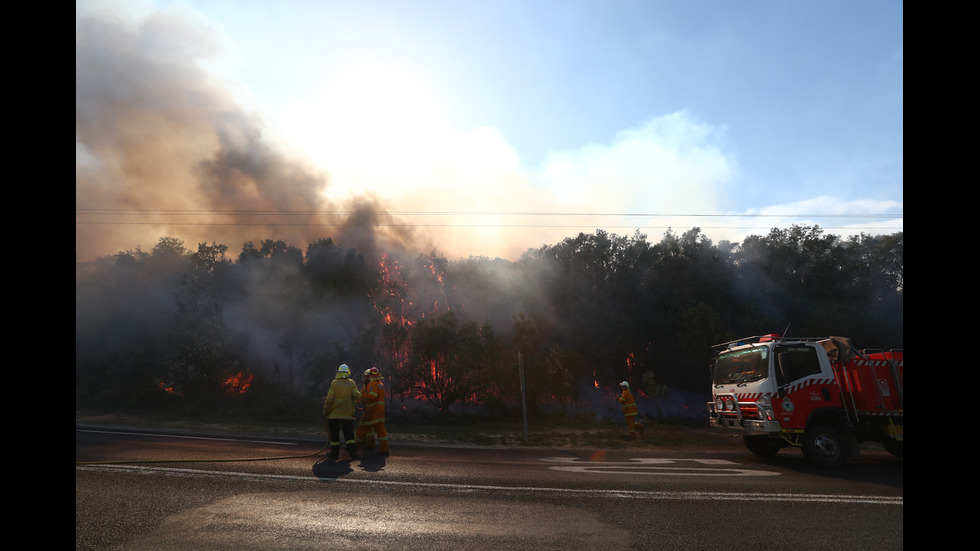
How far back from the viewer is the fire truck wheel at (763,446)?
1012cm

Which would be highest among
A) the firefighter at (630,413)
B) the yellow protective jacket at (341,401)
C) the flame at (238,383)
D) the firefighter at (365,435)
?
the yellow protective jacket at (341,401)

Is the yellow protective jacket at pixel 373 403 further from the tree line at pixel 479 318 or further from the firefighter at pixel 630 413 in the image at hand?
the tree line at pixel 479 318

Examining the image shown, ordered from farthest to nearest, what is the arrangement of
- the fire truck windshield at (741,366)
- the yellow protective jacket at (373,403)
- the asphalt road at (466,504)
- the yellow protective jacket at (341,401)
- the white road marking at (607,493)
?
1. the fire truck windshield at (741,366)
2. the yellow protective jacket at (373,403)
3. the yellow protective jacket at (341,401)
4. the white road marking at (607,493)
5. the asphalt road at (466,504)

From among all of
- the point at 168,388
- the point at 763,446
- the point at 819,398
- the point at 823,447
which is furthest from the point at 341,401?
the point at 168,388

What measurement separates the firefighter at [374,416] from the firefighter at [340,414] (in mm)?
239

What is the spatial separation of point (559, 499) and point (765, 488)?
123 inches

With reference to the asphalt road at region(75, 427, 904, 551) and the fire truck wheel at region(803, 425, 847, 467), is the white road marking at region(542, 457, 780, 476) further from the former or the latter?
the fire truck wheel at region(803, 425, 847, 467)

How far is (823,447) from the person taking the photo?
9.09 meters

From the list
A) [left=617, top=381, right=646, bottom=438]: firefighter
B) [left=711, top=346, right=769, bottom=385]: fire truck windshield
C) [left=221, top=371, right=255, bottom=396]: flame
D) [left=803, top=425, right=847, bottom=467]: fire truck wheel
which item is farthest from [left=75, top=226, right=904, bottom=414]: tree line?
[left=803, top=425, right=847, bottom=467]: fire truck wheel

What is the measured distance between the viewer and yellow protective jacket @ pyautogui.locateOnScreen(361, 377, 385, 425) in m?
9.14

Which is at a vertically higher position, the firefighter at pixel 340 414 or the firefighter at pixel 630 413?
the firefighter at pixel 340 414

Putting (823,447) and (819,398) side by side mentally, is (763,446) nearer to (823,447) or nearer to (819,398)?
(823,447)

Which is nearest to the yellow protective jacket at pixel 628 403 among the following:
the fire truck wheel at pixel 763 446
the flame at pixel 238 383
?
the fire truck wheel at pixel 763 446

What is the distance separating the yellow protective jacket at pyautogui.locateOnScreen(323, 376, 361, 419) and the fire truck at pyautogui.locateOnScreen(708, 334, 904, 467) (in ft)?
26.0
